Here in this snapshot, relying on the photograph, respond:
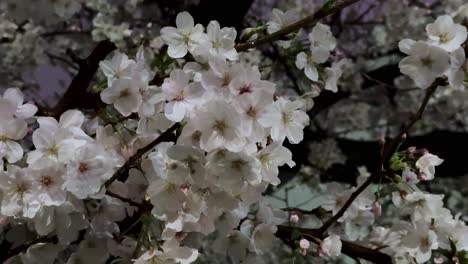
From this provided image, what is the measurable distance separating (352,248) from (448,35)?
0.42 meters

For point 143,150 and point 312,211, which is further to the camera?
point 312,211

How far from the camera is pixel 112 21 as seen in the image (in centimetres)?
250

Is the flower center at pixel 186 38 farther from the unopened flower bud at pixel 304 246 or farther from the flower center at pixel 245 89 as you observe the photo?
the unopened flower bud at pixel 304 246

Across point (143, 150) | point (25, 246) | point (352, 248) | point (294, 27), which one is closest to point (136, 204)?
point (143, 150)

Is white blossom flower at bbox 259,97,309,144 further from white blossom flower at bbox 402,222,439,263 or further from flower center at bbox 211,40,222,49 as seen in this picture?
white blossom flower at bbox 402,222,439,263

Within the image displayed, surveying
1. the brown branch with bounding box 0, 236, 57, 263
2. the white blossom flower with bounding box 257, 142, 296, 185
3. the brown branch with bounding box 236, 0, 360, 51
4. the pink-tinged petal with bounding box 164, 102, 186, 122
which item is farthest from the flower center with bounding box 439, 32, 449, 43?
the brown branch with bounding box 0, 236, 57, 263

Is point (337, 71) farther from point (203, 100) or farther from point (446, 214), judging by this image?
point (203, 100)

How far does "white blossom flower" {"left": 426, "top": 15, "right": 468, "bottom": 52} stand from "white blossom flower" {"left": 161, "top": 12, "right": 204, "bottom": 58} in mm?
305

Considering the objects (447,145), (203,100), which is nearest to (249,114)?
(203,100)

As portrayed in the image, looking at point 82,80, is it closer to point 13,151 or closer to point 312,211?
point 13,151

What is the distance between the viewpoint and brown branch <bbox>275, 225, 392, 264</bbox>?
1.18 metres

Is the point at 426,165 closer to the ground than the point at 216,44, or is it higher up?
closer to the ground

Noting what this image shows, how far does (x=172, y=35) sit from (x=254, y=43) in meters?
0.11

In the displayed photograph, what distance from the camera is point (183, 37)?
0.95 metres
